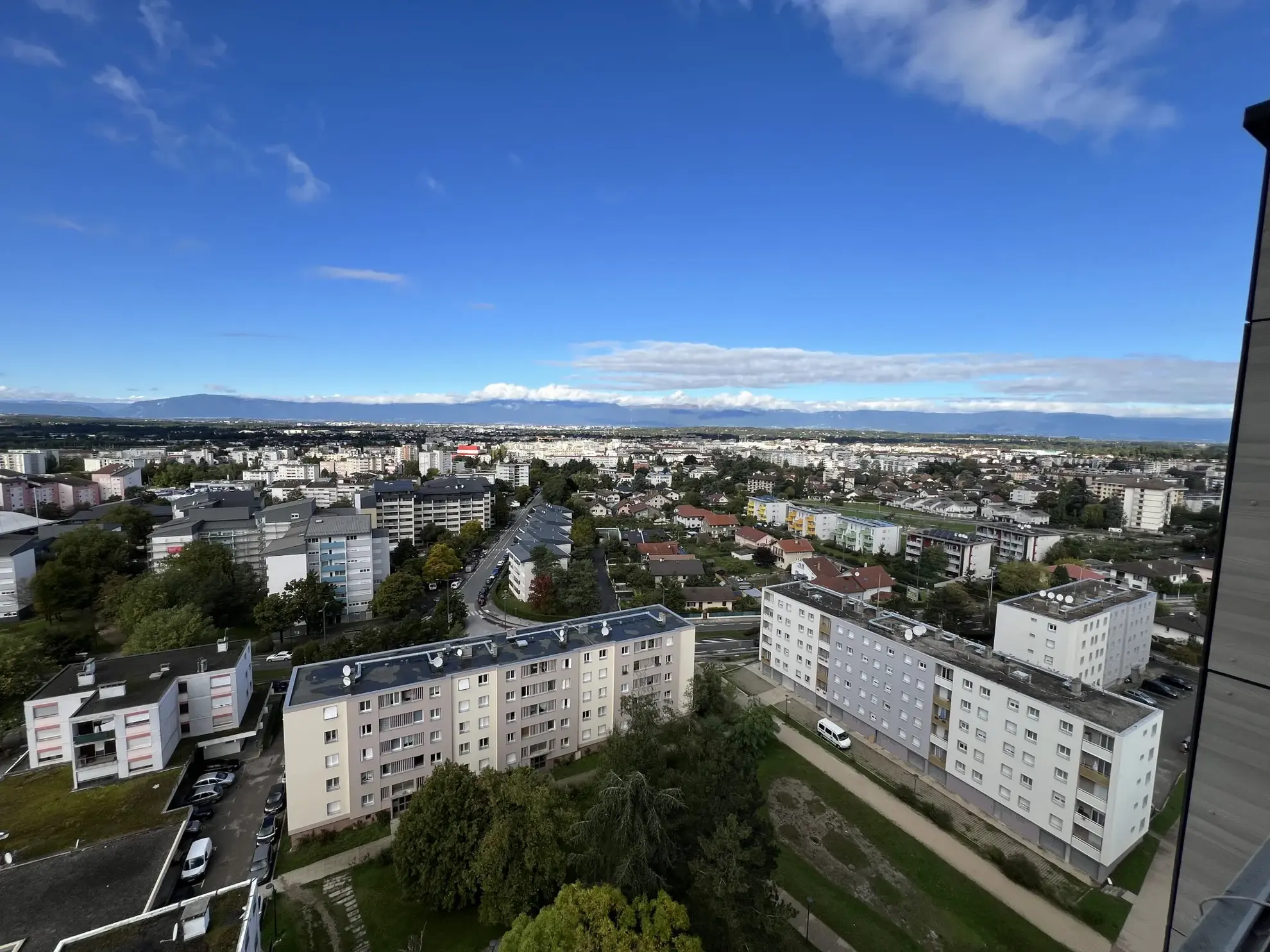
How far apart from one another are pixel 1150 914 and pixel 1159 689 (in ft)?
43.3

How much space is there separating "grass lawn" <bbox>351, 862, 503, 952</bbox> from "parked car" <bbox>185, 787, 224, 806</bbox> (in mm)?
5599

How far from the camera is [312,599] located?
25.3 metres

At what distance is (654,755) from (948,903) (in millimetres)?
7214

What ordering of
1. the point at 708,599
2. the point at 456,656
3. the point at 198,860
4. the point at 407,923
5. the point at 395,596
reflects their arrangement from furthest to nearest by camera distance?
the point at 708,599, the point at 395,596, the point at 456,656, the point at 198,860, the point at 407,923

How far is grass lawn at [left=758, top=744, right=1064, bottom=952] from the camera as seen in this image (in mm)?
11398

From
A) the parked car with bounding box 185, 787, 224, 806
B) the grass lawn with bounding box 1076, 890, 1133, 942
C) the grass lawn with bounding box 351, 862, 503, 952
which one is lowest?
the grass lawn with bounding box 1076, 890, 1133, 942

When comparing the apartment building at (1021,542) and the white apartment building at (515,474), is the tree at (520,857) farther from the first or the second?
the white apartment building at (515,474)

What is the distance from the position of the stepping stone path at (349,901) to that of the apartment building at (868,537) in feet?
127

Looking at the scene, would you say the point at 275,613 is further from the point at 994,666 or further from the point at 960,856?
the point at 994,666

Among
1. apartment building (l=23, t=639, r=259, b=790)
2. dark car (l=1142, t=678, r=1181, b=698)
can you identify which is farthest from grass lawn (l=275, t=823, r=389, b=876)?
dark car (l=1142, t=678, r=1181, b=698)

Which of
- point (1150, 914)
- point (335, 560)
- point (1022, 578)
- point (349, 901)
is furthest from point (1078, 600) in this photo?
point (335, 560)

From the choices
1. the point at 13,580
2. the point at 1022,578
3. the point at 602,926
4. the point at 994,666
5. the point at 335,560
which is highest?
the point at 994,666

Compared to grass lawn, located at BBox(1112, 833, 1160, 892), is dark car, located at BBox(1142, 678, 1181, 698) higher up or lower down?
higher up

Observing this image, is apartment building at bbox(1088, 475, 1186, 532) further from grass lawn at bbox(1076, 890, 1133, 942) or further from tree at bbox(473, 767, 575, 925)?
tree at bbox(473, 767, 575, 925)
